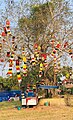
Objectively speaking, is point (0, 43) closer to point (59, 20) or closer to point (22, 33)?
point (22, 33)

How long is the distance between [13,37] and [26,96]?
4.29 metres

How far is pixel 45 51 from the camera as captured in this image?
21.6 meters

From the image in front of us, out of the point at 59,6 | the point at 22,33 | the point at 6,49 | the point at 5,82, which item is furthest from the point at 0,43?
the point at 5,82

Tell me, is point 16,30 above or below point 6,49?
above

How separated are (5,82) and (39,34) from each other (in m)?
24.9

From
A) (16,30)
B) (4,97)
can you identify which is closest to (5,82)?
(4,97)

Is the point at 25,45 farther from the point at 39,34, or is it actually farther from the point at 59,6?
the point at 59,6

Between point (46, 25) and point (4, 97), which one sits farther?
point (4, 97)

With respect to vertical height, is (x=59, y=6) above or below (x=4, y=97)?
above

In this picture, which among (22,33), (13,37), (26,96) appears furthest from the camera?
(22,33)

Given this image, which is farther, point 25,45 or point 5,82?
point 5,82

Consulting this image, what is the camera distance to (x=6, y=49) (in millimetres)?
21469

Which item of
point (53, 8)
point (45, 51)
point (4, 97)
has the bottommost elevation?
point (4, 97)

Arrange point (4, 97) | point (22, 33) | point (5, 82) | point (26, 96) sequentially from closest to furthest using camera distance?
point (26, 96) → point (22, 33) → point (4, 97) → point (5, 82)
